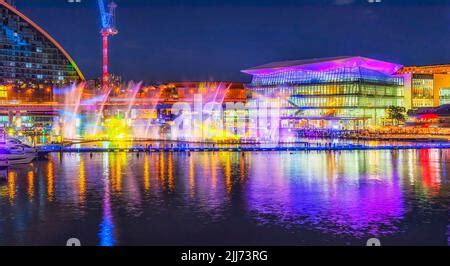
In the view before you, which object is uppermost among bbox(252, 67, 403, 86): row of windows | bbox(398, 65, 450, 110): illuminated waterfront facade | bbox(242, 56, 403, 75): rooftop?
bbox(242, 56, 403, 75): rooftop

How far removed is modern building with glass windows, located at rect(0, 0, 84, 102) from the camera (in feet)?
340

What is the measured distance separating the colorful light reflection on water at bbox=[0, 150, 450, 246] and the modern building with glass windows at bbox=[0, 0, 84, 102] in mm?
70536

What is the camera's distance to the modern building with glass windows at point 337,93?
349 ft

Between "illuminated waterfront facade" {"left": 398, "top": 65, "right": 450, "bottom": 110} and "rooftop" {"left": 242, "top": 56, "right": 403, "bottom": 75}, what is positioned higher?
"rooftop" {"left": 242, "top": 56, "right": 403, "bottom": 75}

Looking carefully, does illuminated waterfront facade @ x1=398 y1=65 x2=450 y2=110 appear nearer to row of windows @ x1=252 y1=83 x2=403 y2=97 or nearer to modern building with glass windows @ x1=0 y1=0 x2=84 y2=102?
row of windows @ x1=252 y1=83 x2=403 y2=97

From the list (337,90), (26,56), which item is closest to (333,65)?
(337,90)

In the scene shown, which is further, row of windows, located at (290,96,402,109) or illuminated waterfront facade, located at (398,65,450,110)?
illuminated waterfront facade, located at (398,65,450,110)

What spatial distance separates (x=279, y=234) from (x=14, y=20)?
320 feet

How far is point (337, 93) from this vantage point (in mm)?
108812

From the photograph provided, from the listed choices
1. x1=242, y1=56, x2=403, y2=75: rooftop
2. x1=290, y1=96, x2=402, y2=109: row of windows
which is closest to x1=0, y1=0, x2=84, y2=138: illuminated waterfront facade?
x1=242, y1=56, x2=403, y2=75: rooftop

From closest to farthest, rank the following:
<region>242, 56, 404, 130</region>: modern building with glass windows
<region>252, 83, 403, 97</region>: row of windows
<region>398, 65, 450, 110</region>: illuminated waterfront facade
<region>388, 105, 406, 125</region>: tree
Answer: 1. <region>388, 105, 406, 125</region>: tree
2. <region>242, 56, 404, 130</region>: modern building with glass windows
3. <region>252, 83, 403, 97</region>: row of windows
4. <region>398, 65, 450, 110</region>: illuminated waterfront facade

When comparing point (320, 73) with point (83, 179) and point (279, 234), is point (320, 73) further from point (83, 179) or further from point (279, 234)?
point (279, 234)

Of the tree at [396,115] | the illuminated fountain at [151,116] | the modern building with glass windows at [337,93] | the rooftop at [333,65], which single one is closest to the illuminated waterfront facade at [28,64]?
the illuminated fountain at [151,116]

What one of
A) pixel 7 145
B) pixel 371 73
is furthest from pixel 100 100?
pixel 7 145
